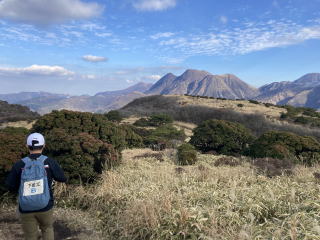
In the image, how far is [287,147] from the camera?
1342 cm

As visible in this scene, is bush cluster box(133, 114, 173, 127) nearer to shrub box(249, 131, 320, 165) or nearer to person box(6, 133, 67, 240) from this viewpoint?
shrub box(249, 131, 320, 165)

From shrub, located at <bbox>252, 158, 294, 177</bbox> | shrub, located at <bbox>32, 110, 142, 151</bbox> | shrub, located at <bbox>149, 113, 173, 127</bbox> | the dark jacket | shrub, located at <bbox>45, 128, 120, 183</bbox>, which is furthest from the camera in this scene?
shrub, located at <bbox>149, 113, 173, 127</bbox>

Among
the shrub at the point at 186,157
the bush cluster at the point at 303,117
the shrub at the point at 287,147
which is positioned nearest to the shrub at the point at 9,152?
the shrub at the point at 186,157

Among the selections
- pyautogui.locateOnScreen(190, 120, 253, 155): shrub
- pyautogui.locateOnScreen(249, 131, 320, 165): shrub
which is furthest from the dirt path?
pyautogui.locateOnScreen(190, 120, 253, 155): shrub

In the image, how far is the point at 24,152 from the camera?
7812 mm

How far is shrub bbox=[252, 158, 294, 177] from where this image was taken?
9.41 metres

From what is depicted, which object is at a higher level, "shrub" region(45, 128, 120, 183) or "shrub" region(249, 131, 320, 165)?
"shrub" region(45, 128, 120, 183)

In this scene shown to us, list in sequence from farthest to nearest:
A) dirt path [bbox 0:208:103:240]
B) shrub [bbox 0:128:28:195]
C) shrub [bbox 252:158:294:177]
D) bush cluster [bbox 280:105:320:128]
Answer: bush cluster [bbox 280:105:320:128]
shrub [bbox 252:158:294:177]
shrub [bbox 0:128:28:195]
dirt path [bbox 0:208:103:240]

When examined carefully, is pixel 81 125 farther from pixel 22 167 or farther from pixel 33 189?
pixel 33 189

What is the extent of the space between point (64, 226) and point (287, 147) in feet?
34.6

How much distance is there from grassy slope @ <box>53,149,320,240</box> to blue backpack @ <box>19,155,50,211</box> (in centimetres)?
196

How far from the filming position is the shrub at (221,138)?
15.9 meters

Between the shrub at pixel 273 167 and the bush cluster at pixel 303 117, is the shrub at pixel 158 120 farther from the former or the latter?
the shrub at pixel 273 167

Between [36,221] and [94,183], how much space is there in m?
3.89
